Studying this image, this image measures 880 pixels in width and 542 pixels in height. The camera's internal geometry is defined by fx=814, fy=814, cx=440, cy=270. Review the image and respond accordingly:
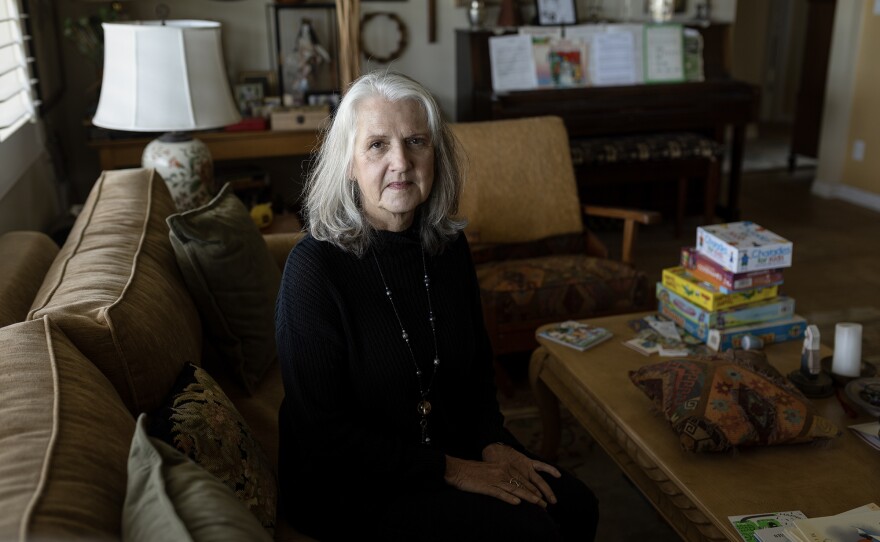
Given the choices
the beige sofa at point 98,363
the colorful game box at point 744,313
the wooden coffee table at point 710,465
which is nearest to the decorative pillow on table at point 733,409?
the wooden coffee table at point 710,465

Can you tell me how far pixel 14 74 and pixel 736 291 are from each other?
7.85ft

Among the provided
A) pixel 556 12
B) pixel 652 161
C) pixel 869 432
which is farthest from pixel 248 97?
pixel 869 432

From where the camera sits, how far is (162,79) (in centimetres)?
242

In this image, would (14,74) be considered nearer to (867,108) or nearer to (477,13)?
(477,13)

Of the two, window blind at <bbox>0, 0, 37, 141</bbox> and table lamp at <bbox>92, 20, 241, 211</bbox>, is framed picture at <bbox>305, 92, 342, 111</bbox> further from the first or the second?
table lamp at <bbox>92, 20, 241, 211</bbox>

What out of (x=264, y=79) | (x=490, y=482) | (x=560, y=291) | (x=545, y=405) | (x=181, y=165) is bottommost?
(x=545, y=405)

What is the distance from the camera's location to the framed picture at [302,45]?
4.29 m

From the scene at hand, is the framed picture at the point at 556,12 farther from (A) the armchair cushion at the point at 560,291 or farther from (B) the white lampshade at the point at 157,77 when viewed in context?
(B) the white lampshade at the point at 157,77

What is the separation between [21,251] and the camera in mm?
1854

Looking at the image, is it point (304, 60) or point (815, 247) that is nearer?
point (304, 60)

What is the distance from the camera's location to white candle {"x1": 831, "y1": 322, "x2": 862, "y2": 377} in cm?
199

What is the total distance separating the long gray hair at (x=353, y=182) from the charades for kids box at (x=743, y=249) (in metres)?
0.94

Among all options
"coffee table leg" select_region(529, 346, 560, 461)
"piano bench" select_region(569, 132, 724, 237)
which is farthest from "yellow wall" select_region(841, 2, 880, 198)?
"coffee table leg" select_region(529, 346, 560, 461)

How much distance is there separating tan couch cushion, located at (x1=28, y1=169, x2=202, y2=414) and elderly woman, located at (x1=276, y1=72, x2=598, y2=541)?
24 cm
